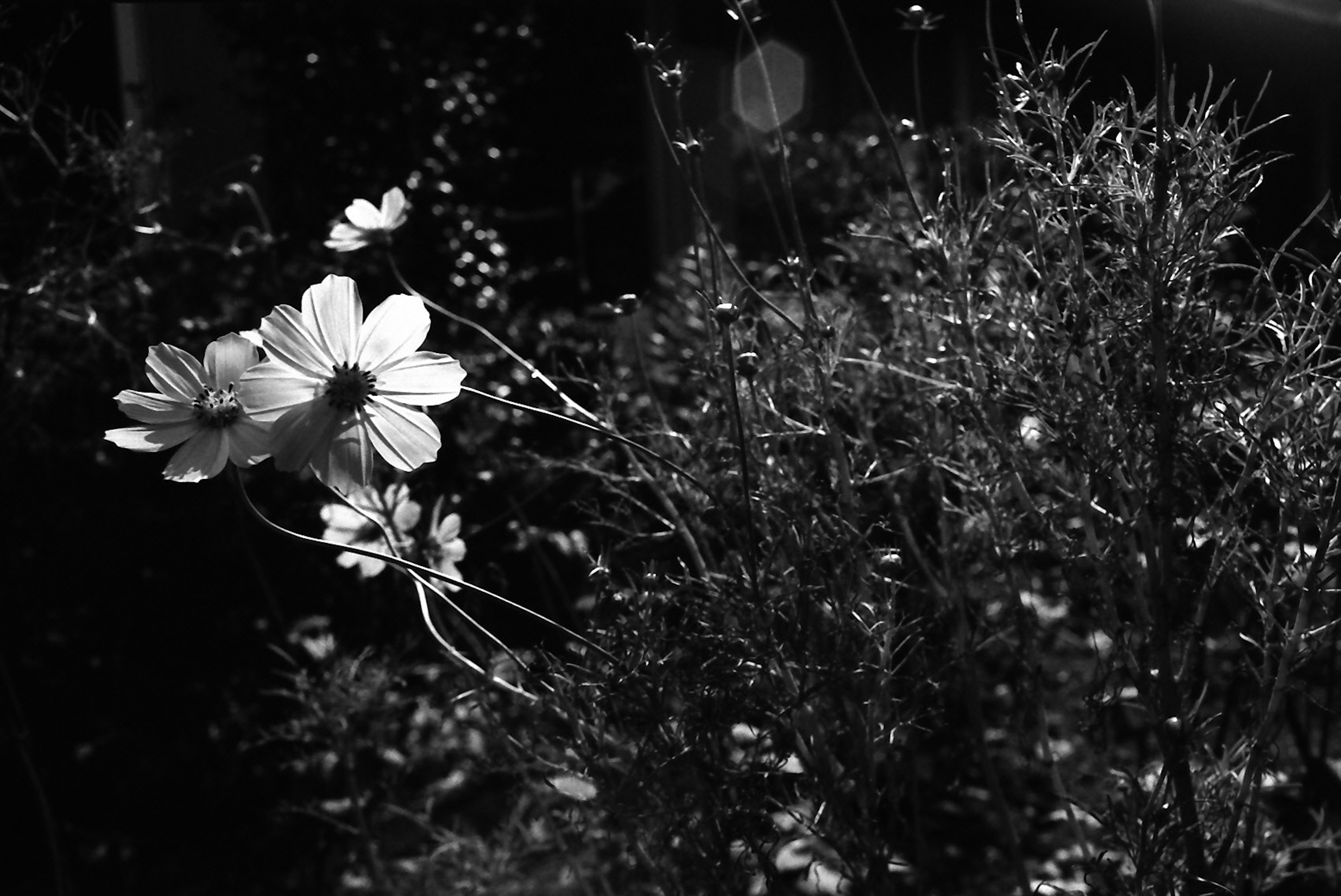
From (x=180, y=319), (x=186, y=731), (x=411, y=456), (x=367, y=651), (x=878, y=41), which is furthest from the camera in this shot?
(x=878, y=41)

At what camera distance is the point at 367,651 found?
1978 mm

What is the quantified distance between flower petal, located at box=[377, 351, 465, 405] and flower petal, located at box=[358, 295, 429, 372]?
0.04 ft

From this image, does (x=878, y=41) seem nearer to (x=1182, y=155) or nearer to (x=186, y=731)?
(x=186, y=731)

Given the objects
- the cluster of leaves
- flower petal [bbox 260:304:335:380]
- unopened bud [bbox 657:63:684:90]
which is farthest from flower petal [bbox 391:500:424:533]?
unopened bud [bbox 657:63:684:90]

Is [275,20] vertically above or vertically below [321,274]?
above

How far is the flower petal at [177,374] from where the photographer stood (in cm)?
131

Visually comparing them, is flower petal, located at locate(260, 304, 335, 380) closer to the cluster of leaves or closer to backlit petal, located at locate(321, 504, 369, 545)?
the cluster of leaves

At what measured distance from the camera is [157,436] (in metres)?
1.28

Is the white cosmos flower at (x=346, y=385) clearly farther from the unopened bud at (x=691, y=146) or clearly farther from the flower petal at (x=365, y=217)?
the flower petal at (x=365, y=217)

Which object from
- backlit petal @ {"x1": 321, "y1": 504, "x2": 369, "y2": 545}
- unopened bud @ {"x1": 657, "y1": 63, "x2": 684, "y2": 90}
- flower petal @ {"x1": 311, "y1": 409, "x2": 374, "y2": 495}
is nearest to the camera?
flower petal @ {"x1": 311, "y1": 409, "x2": 374, "y2": 495}

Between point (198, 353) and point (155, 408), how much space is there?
132 cm

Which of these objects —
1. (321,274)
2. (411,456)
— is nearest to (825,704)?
(411,456)

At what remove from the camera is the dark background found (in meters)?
2.76

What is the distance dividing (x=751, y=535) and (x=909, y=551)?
0.75 m
